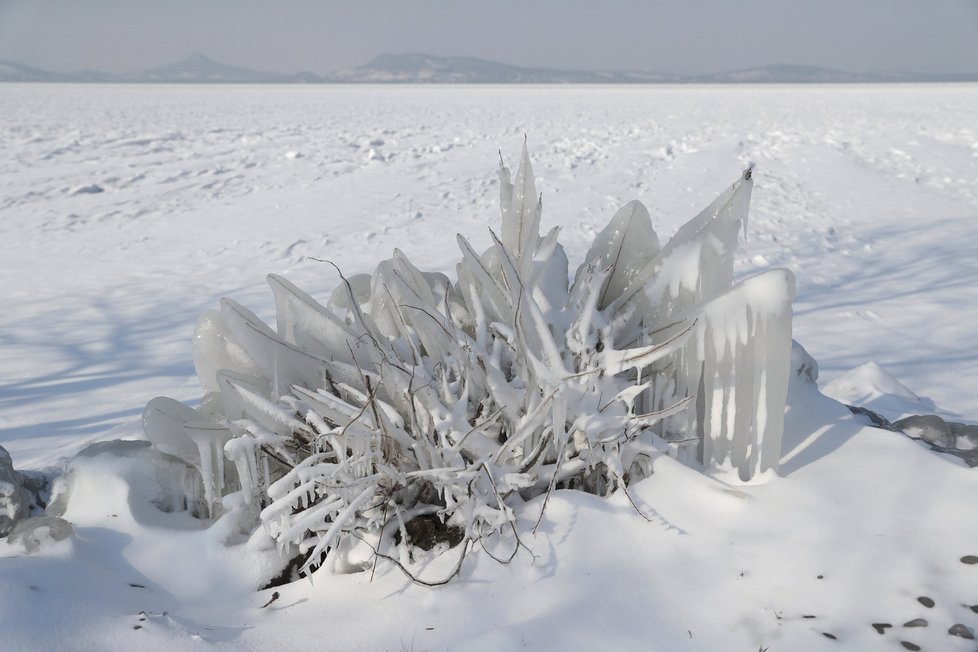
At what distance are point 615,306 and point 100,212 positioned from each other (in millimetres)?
6795

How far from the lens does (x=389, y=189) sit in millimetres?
8109

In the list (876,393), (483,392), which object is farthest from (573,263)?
(483,392)

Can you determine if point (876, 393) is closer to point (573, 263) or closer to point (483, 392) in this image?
point (483, 392)

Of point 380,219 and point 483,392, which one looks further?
point 380,219

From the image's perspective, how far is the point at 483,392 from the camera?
151 centimetres

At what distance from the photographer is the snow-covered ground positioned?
119cm

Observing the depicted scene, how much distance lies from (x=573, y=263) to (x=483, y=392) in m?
3.66

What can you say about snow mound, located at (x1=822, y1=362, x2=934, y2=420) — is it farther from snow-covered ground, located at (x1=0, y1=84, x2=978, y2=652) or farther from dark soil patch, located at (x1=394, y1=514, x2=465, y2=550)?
dark soil patch, located at (x1=394, y1=514, x2=465, y2=550)

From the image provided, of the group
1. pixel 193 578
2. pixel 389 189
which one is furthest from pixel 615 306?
pixel 389 189

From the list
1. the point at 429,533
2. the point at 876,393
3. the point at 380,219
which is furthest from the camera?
the point at 380,219

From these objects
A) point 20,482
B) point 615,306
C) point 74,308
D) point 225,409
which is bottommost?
point 74,308

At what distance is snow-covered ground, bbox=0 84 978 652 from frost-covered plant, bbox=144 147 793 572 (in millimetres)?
101

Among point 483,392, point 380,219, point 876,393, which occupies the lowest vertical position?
point 876,393

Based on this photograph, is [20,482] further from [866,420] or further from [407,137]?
[407,137]
